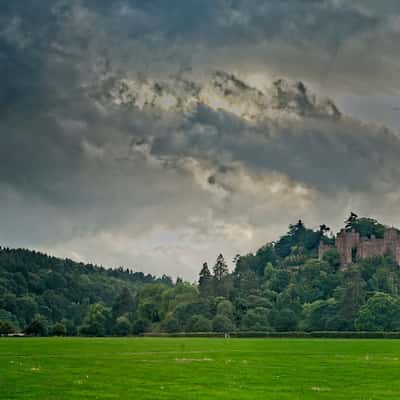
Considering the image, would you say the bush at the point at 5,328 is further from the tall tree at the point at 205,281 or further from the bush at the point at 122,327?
the tall tree at the point at 205,281

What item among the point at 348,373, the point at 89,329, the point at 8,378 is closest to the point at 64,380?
the point at 8,378

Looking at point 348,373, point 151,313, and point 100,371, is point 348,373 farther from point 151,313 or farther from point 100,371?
point 151,313

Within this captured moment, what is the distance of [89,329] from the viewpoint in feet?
511

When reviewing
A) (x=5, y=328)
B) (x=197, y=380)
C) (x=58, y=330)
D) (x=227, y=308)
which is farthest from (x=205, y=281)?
(x=197, y=380)

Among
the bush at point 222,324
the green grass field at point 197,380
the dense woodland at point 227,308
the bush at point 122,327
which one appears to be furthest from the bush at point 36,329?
the green grass field at point 197,380

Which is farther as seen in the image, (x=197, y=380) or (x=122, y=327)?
(x=122, y=327)

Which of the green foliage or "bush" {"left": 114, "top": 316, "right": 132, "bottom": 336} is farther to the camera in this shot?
"bush" {"left": 114, "top": 316, "right": 132, "bottom": 336}

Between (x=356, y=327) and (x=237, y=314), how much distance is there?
30352 mm

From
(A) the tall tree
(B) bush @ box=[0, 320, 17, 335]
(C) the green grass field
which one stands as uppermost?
(A) the tall tree

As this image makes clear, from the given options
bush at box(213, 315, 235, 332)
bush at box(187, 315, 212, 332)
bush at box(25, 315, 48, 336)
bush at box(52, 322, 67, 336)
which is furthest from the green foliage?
bush at box(213, 315, 235, 332)

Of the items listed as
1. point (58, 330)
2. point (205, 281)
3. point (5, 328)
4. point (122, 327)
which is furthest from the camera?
point (205, 281)

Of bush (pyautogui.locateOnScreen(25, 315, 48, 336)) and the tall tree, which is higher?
the tall tree

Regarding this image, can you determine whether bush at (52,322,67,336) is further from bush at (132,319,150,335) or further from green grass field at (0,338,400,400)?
green grass field at (0,338,400,400)

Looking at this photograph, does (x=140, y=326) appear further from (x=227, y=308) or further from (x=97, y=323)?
(x=227, y=308)
